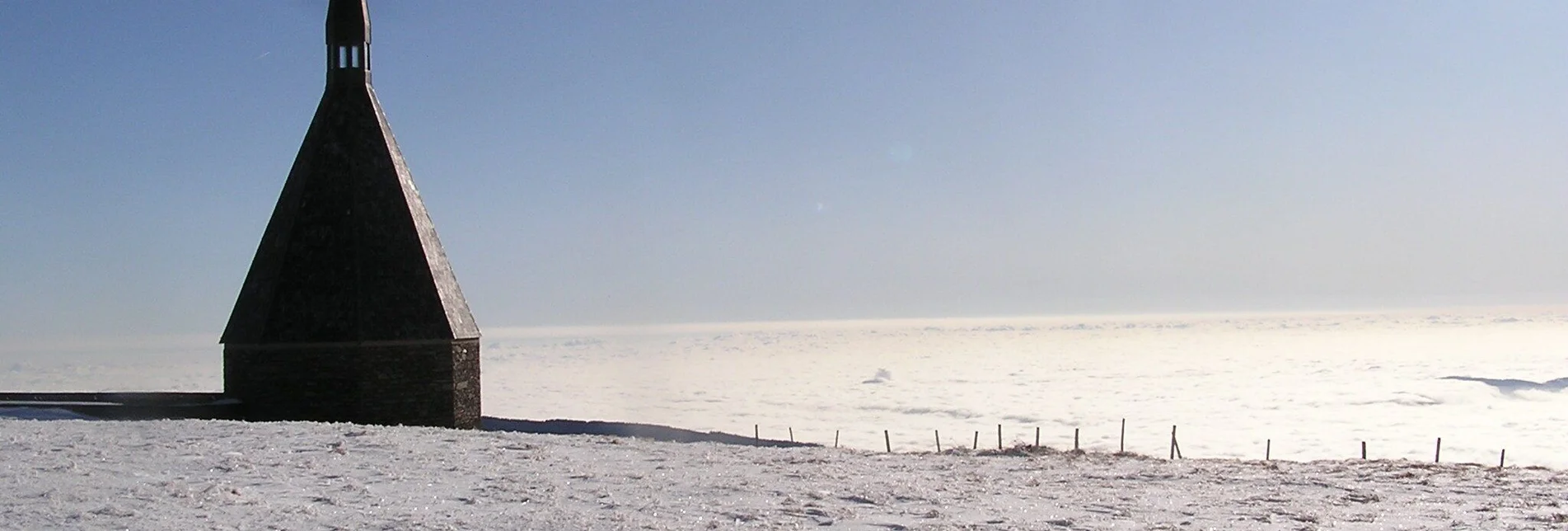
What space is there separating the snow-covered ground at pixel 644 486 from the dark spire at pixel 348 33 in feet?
27.1

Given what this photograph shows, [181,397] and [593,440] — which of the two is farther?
[181,397]

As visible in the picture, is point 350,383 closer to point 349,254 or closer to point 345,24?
point 349,254

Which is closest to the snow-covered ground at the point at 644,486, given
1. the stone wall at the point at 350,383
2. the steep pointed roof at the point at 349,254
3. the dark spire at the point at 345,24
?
the stone wall at the point at 350,383

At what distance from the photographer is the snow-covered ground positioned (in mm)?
10648

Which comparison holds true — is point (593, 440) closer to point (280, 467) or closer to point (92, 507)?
point (280, 467)

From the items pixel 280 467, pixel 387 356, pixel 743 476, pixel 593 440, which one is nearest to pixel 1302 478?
pixel 743 476

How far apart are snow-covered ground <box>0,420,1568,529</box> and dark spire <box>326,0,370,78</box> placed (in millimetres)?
8255

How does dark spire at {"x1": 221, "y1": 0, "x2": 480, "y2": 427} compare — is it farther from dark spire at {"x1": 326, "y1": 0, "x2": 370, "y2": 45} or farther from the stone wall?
dark spire at {"x1": 326, "y1": 0, "x2": 370, "y2": 45}

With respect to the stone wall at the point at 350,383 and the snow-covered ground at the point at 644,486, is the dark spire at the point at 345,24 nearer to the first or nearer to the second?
the stone wall at the point at 350,383

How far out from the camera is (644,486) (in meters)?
12.8

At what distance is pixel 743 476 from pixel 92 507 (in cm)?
604

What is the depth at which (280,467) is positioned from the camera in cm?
1326

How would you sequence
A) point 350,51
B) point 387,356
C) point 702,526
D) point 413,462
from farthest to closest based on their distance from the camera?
1. point 350,51
2. point 387,356
3. point 413,462
4. point 702,526

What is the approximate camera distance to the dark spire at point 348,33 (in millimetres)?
23141
